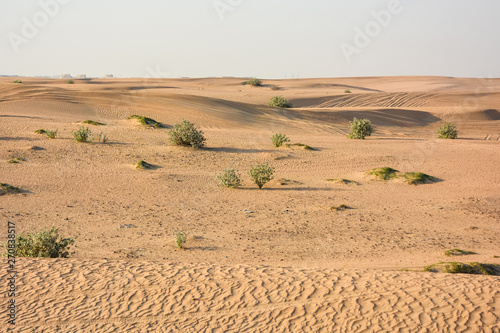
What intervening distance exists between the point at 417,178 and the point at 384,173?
0.96 meters

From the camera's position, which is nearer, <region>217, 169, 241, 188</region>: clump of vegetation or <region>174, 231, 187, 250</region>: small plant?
<region>174, 231, 187, 250</region>: small plant

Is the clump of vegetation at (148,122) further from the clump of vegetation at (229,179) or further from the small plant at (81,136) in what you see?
the clump of vegetation at (229,179)

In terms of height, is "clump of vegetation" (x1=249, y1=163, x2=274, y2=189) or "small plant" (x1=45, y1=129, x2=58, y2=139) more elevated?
"small plant" (x1=45, y1=129, x2=58, y2=139)

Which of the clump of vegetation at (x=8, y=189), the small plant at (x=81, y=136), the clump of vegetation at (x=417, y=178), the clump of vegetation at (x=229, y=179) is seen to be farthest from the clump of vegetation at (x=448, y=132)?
the clump of vegetation at (x=8, y=189)

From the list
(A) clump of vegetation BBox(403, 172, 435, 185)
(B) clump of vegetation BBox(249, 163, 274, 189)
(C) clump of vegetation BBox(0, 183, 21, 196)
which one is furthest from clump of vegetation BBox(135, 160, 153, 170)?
(A) clump of vegetation BBox(403, 172, 435, 185)

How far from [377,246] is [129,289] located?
16.2 ft

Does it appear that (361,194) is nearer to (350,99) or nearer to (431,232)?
(431,232)

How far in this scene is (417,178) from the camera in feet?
45.9

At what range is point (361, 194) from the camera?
41.4 ft

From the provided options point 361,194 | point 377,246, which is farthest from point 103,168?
point 377,246

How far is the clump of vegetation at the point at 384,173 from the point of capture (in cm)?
1416

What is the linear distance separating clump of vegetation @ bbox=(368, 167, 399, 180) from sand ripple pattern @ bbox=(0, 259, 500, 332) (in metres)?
8.14

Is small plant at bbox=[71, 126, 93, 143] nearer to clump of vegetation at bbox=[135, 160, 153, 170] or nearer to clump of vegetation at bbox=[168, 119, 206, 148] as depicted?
clump of vegetation at bbox=[168, 119, 206, 148]

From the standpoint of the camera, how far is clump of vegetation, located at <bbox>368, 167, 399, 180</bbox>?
1416cm
